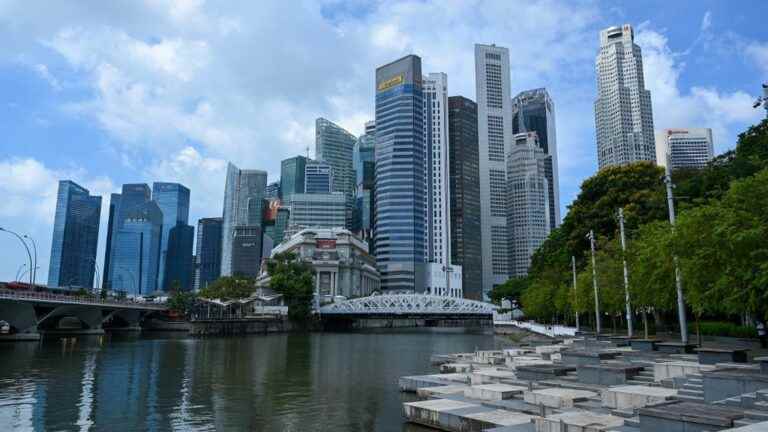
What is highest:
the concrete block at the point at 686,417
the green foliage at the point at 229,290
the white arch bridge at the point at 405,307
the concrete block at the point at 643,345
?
the green foliage at the point at 229,290

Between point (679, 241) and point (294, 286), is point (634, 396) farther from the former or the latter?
point (294, 286)

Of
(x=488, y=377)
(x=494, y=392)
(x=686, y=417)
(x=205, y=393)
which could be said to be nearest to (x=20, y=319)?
(x=205, y=393)

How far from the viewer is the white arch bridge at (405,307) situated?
5463 inches

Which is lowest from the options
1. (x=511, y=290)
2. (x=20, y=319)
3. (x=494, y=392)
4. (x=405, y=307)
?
(x=494, y=392)

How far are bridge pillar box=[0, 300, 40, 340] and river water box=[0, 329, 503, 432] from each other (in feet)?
98.7

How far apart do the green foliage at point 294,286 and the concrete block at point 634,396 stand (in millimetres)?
109922

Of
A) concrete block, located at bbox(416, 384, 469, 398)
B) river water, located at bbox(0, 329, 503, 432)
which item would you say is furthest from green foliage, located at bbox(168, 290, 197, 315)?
concrete block, located at bbox(416, 384, 469, 398)

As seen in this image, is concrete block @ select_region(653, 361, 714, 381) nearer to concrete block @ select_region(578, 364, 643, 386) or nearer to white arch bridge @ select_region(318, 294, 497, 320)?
concrete block @ select_region(578, 364, 643, 386)

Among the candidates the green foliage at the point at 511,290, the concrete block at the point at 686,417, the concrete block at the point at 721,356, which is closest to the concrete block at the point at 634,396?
the concrete block at the point at 686,417

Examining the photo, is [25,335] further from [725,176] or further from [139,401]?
[725,176]

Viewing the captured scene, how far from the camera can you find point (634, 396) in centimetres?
1769

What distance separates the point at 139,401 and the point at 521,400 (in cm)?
1922

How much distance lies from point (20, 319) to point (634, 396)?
87587 mm

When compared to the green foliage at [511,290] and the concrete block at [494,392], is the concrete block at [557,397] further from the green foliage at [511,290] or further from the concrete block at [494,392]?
the green foliage at [511,290]
